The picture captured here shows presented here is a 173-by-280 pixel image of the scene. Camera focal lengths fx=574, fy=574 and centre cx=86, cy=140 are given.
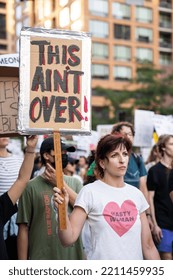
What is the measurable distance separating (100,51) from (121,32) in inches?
100

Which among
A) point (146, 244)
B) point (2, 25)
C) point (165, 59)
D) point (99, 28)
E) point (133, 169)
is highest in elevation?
point (99, 28)

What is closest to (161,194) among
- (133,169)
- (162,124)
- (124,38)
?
(133,169)

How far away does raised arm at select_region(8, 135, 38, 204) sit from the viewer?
335 cm

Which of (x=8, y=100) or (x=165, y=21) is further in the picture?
(x=165, y=21)

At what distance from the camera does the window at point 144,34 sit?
5156 cm

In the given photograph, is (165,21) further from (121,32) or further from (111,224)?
(111,224)

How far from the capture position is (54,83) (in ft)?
10.4

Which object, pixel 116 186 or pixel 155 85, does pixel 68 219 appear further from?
pixel 155 85

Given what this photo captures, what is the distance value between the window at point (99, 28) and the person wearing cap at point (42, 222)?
41747 millimetres

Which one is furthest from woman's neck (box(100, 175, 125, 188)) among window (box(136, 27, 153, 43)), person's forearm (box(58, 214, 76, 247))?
window (box(136, 27, 153, 43))

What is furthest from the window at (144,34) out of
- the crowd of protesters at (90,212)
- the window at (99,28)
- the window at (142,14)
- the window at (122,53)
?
the crowd of protesters at (90,212)

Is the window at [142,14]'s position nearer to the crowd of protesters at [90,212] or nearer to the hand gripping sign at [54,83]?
the crowd of protesters at [90,212]

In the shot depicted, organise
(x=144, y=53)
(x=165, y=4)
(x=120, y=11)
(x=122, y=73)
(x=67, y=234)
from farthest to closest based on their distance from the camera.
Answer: (x=122, y=73)
(x=144, y=53)
(x=165, y=4)
(x=120, y=11)
(x=67, y=234)
